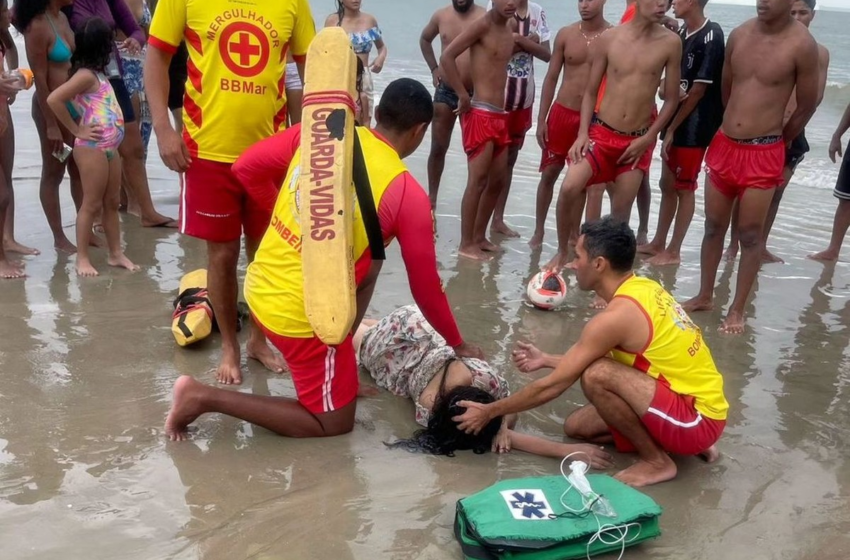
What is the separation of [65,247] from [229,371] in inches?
99.3

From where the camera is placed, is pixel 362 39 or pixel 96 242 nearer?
pixel 96 242

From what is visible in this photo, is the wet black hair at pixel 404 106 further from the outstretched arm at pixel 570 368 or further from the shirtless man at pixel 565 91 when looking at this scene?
the shirtless man at pixel 565 91

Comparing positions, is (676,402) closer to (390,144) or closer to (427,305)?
(427,305)

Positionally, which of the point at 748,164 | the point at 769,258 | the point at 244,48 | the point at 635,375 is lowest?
the point at 769,258

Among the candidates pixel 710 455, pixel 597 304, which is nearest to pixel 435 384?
pixel 710 455

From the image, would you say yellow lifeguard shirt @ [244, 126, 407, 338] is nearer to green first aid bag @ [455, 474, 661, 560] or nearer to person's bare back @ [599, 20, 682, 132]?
green first aid bag @ [455, 474, 661, 560]

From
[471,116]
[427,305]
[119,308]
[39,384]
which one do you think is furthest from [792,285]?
[39,384]

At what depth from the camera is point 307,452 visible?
12.2ft

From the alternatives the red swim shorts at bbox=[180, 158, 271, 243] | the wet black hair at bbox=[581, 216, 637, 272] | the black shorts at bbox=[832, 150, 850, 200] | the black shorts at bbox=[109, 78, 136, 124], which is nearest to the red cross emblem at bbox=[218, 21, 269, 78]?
the red swim shorts at bbox=[180, 158, 271, 243]

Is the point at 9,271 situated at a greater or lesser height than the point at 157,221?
lesser

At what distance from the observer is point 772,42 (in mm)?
5348

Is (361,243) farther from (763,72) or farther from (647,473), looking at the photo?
(763,72)

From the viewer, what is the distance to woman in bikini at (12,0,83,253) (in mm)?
5676

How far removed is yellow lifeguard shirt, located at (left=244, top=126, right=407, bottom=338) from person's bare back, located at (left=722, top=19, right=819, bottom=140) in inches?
112
